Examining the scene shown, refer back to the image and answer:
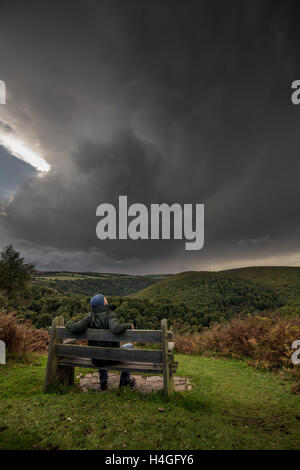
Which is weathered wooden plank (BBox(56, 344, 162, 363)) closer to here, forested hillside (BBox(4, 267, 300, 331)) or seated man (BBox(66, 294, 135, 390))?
seated man (BBox(66, 294, 135, 390))

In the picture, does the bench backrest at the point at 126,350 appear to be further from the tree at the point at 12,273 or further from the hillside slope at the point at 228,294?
the tree at the point at 12,273

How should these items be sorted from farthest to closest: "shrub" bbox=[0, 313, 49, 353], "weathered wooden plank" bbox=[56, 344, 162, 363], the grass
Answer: "shrub" bbox=[0, 313, 49, 353]
"weathered wooden plank" bbox=[56, 344, 162, 363]
the grass

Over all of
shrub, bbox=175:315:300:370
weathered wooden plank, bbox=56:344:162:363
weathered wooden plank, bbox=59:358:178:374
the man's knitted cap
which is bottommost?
shrub, bbox=175:315:300:370

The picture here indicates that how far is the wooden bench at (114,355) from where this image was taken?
4469mm

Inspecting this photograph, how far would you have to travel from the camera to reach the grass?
3.02 metres

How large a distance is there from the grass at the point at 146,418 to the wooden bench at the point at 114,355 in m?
0.45

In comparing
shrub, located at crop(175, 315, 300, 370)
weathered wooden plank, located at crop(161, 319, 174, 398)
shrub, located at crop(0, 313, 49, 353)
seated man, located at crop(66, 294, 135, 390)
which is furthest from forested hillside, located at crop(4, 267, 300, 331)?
seated man, located at crop(66, 294, 135, 390)

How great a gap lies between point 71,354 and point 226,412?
3.54 metres

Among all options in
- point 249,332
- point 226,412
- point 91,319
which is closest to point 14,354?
point 91,319

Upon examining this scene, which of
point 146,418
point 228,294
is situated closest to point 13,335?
point 146,418

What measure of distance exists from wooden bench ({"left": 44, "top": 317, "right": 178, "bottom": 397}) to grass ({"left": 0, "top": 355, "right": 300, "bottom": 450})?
452mm

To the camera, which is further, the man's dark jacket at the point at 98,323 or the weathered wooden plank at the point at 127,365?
the man's dark jacket at the point at 98,323

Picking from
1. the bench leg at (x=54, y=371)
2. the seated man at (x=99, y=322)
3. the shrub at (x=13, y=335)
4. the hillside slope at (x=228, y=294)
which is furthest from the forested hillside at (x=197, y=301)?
the seated man at (x=99, y=322)

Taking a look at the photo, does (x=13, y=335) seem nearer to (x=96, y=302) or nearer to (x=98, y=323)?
(x=98, y=323)
